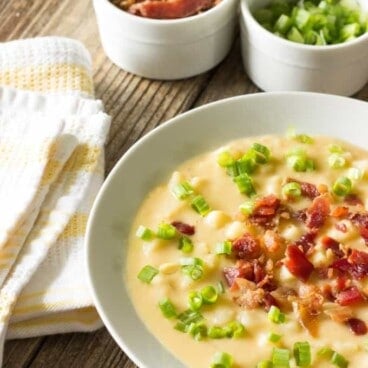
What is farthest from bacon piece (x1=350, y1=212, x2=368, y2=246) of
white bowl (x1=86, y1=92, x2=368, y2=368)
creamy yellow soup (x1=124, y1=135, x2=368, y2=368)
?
white bowl (x1=86, y1=92, x2=368, y2=368)

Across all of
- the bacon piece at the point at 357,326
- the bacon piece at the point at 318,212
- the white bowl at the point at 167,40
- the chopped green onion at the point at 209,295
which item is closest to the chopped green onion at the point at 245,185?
the bacon piece at the point at 318,212

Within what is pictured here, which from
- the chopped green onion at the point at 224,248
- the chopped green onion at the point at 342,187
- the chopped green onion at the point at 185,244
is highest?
the chopped green onion at the point at 342,187

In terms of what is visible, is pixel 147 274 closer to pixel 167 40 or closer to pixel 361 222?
pixel 361 222

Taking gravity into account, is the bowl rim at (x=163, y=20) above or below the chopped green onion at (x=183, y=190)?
above

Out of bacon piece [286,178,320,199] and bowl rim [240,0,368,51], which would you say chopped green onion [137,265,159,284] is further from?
bowl rim [240,0,368,51]

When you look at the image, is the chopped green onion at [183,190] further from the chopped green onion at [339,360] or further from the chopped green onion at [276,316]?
the chopped green onion at [339,360]

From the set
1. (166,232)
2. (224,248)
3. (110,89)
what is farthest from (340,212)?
(110,89)

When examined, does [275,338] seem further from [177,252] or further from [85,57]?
[85,57]

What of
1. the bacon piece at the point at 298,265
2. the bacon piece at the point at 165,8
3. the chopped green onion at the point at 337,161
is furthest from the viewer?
the bacon piece at the point at 165,8
